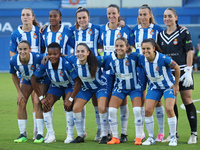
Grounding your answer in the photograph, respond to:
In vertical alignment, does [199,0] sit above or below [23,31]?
above

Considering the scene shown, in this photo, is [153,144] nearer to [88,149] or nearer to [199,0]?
[88,149]

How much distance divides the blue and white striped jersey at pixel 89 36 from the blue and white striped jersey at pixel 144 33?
0.58 m

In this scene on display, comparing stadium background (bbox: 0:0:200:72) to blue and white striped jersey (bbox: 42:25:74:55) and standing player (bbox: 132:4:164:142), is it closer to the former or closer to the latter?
blue and white striped jersey (bbox: 42:25:74:55)

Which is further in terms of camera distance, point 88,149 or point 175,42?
point 175,42

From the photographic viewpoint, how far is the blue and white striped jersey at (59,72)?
5.83m

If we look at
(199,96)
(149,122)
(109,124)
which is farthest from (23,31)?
(199,96)

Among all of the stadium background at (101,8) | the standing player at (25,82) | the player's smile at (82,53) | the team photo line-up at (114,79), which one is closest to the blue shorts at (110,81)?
the team photo line-up at (114,79)

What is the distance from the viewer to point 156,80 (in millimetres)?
5582

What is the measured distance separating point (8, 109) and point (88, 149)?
404 cm

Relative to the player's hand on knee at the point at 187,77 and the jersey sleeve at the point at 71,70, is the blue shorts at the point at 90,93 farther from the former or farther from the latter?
the player's hand on knee at the point at 187,77

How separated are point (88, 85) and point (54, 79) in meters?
0.46

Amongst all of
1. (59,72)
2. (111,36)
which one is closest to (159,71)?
(111,36)

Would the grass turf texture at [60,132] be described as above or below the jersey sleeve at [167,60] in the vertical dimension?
below

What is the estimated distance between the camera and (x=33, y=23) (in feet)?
21.3
